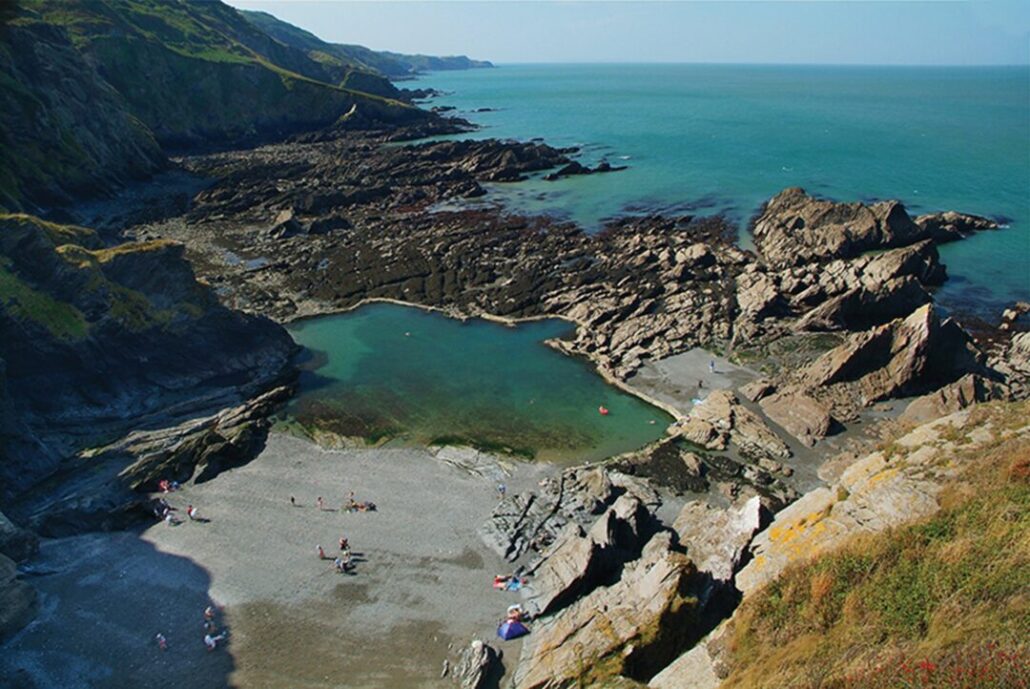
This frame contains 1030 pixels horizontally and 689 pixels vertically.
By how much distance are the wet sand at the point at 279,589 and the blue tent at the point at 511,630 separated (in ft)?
1.22

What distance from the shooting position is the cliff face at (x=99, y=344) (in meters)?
37.9

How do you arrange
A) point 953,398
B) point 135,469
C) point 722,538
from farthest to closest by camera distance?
point 953,398 < point 135,469 < point 722,538

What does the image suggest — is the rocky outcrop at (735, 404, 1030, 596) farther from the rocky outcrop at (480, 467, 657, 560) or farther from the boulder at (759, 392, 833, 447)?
the boulder at (759, 392, 833, 447)

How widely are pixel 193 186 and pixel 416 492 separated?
9058 cm

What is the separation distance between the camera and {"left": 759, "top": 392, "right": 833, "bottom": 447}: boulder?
1506 inches

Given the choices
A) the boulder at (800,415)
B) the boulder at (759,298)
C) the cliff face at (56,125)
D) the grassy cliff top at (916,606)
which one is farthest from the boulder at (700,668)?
the cliff face at (56,125)

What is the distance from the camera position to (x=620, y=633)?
2172 centimetres

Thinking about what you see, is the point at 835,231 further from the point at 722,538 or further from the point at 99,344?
the point at 99,344

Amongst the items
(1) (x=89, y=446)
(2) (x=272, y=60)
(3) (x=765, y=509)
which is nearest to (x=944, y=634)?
(3) (x=765, y=509)

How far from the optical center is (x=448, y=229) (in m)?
80.4

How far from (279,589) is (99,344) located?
2434 centimetres

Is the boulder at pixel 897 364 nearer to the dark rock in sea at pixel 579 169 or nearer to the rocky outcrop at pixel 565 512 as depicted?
the rocky outcrop at pixel 565 512

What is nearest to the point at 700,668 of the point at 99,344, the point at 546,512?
the point at 546,512

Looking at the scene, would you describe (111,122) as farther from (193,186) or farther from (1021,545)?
→ (1021,545)
